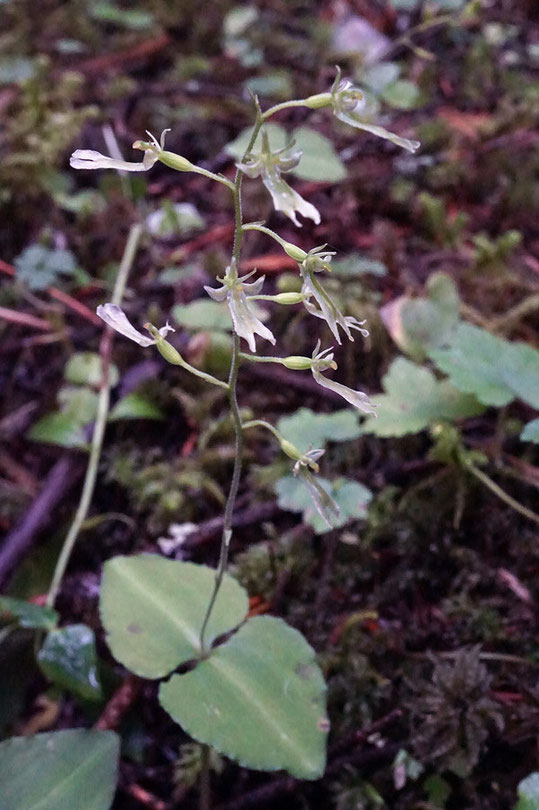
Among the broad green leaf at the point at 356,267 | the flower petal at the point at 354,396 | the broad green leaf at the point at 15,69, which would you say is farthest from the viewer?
the broad green leaf at the point at 15,69

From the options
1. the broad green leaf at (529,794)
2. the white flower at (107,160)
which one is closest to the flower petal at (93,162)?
the white flower at (107,160)

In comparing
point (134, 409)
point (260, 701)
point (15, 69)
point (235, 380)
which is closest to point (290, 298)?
point (235, 380)

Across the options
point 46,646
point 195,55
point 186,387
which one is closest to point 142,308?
point 186,387

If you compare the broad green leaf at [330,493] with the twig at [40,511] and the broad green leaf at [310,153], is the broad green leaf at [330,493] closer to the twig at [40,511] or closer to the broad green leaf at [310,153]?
the twig at [40,511]

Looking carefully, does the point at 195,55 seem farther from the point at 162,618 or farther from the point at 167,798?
the point at 167,798

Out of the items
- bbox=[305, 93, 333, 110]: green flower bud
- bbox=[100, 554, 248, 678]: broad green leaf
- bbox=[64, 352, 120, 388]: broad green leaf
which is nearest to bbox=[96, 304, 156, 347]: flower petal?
bbox=[305, 93, 333, 110]: green flower bud

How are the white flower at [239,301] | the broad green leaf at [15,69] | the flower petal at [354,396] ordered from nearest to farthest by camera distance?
the white flower at [239,301]
the flower petal at [354,396]
the broad green leaf at [15,69]
